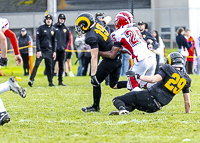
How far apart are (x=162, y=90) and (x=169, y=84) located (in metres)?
0.13

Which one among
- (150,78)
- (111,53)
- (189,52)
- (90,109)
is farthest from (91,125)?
(189,52)

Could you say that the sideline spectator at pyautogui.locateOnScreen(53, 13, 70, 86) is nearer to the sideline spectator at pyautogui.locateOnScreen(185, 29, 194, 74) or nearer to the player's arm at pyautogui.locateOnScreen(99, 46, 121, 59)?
the player's arm at pyautogui.locateOnScreen(99, 46, 121, 59)

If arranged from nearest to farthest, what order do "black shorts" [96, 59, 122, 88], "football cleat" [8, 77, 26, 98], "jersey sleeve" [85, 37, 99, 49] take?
1. "football cleat" [8, 77, 26, 98]
2. "jersey sleeve" [85, 37, 99, 49]
3. "black shorts" [96, 59, 122, 88]

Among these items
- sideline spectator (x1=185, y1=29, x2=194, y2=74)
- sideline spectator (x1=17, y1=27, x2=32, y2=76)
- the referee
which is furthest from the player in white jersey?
sideline spectator (x1=185, y1=29, x2=194, y2=74)

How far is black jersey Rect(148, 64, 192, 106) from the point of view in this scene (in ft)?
20.1

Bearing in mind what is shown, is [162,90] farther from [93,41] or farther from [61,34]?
[61,34]

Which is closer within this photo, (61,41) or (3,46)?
(3,46)

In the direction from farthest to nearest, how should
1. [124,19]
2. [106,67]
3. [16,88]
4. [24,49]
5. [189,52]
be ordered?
[189,52] < [24,49] < [124,19] < [106,67] < [16,88]

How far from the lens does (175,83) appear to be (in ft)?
20.2

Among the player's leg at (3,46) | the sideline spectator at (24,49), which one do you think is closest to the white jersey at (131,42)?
the player's leg at (3,46)

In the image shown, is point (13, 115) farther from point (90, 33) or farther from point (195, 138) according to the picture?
point (195, 138)

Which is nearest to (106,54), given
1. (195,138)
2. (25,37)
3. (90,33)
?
(90,33)

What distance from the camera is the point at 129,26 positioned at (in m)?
7.08

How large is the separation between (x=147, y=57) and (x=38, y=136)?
265 cm
